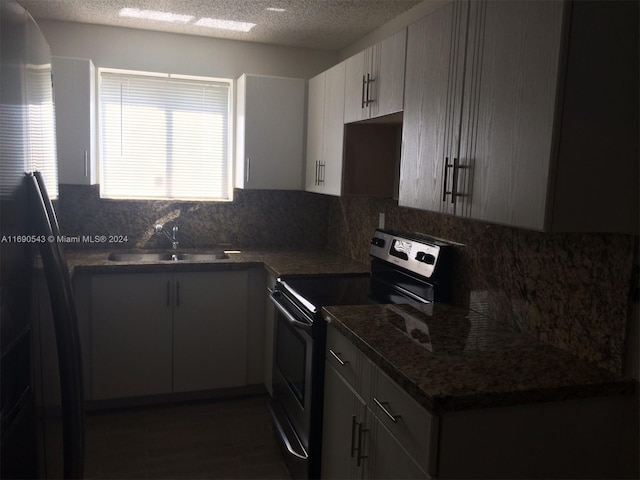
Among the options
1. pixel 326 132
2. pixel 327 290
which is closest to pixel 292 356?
pixel 327 290

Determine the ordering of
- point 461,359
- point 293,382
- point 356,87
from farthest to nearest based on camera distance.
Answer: point 356,87, point 293,382, point 461,359

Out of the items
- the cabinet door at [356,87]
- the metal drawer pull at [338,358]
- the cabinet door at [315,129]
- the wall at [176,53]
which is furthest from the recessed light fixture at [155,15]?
the metal drawer pull at [338,358]

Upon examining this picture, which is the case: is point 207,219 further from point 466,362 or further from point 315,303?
point 466,362

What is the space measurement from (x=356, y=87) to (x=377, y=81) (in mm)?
255

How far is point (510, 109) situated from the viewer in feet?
4.92

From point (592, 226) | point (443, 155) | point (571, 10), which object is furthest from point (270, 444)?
point (571, 10)

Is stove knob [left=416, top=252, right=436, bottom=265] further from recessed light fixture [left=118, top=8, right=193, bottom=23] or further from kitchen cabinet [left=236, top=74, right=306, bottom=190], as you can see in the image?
recessed light fixture [left=118, top=8, right=193, bottom=23]

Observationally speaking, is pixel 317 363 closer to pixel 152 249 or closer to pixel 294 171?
pixel 294 171

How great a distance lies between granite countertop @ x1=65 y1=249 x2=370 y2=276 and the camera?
2.92m

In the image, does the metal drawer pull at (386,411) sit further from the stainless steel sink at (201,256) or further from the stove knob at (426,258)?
the stainless steel sink at (201,256)

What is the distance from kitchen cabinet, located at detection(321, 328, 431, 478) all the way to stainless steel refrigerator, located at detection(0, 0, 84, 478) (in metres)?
0.85

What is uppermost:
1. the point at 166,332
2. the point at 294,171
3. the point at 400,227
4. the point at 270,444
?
the point at 294,171

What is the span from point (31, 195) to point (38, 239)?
0.10 m

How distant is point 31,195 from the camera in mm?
1153
